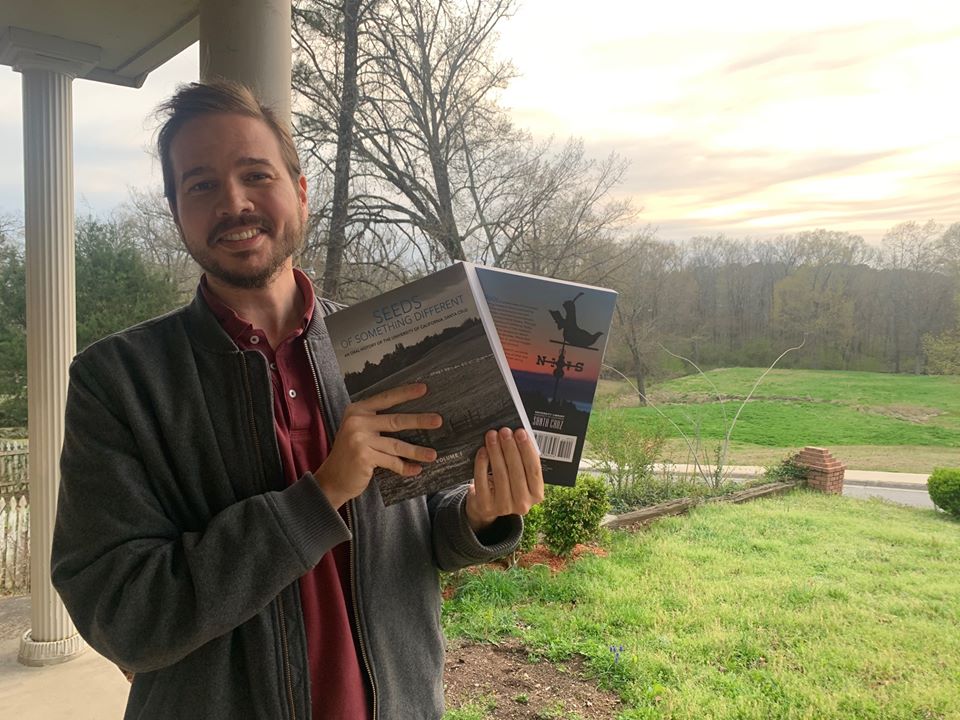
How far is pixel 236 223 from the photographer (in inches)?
30.7

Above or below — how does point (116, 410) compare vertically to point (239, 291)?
below

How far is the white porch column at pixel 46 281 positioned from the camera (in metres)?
2.42

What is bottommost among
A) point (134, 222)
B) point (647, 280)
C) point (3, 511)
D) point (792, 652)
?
point (792, 652)

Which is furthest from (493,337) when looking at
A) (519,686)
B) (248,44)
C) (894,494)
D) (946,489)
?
(894,494)

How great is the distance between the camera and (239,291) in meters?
0.82

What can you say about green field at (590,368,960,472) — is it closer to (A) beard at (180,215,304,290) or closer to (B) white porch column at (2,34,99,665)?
(B) white porch column at (2,34,99,665)

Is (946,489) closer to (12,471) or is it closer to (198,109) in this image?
(198,109)

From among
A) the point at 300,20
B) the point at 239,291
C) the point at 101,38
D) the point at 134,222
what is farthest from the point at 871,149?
the point at 134,222

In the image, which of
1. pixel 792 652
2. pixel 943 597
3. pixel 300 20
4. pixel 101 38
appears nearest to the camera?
pixel 101 38

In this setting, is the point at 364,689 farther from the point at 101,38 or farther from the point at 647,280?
the point at 647,280

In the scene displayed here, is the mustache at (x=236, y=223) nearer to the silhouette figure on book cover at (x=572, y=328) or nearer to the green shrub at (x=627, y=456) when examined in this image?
the silhouette figure on book cover at (x=572, y=328)

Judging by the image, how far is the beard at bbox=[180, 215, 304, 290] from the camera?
2.58 feet

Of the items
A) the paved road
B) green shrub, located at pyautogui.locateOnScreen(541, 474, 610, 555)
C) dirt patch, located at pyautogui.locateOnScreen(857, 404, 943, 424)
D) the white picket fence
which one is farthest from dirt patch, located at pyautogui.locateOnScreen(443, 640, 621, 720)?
the paved road

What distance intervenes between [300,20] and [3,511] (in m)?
3.67
